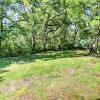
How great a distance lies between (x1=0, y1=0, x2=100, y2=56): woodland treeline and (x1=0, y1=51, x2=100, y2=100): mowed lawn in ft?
58.2

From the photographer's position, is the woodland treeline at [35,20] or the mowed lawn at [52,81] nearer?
the mowed lawn at [52,81]

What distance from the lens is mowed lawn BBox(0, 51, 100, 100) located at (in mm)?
25109

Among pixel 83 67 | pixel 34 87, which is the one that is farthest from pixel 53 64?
pixel 34 87

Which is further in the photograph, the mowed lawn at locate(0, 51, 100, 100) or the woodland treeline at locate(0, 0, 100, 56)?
the woodland treeline at locate(0, 0, 100, 56)

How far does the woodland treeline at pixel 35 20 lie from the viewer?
56.8 meters

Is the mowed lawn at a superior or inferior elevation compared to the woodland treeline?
inferior

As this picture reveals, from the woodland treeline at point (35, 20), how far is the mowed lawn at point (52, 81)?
1775 centimetres

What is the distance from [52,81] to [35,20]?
31.6m

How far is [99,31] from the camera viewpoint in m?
49.4

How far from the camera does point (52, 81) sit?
28.8 metres

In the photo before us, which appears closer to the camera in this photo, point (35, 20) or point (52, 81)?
point (52, 81)

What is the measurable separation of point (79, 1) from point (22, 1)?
40.2ft

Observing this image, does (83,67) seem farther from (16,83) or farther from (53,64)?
(16,83)

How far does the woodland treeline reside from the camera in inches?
2235
